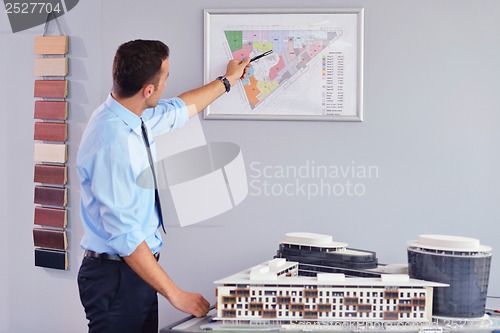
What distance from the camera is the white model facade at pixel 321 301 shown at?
2107 millimetres

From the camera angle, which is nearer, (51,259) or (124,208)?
(124,208)

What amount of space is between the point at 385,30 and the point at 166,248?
1.27 meters

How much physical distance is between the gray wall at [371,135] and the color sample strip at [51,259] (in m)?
0.04

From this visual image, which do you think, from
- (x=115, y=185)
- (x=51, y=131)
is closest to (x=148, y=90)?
(x=115, y=185)

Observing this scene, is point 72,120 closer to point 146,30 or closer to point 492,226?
point 146,30

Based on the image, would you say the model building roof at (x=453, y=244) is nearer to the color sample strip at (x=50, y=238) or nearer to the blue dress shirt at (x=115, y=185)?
the blue dress shirt at (x=115, y=185)

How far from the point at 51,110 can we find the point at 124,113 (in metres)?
0.88

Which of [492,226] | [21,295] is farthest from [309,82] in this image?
[21,295]

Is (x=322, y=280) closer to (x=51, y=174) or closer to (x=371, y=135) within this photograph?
(x=371, y=135)

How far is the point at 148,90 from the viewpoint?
2.27 metres

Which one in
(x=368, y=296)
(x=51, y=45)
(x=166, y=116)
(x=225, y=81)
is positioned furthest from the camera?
(x=51, y=45)

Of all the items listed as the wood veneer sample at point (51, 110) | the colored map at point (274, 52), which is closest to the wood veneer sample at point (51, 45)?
the wood veneer sample at point (51, 110)

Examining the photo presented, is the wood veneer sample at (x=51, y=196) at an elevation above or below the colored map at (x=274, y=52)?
below

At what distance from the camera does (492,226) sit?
8.91ft
